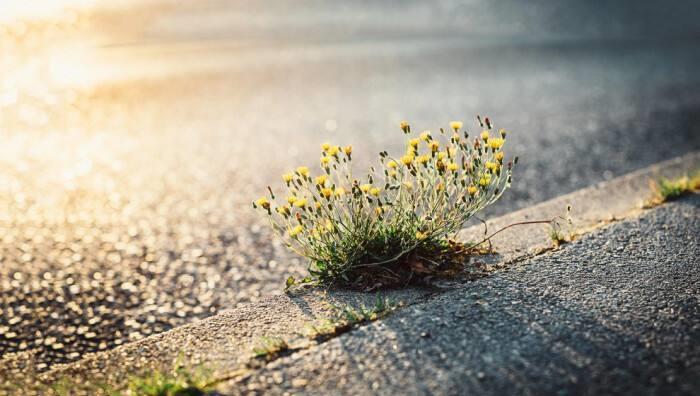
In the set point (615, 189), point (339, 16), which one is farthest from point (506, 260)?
point (339, 16)

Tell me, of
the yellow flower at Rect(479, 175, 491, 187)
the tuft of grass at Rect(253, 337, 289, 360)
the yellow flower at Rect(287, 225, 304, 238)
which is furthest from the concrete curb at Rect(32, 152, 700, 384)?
the yellow flower at Rect(479, 175, 491, 187)

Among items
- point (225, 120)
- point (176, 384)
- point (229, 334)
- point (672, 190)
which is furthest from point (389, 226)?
point (225, 120)

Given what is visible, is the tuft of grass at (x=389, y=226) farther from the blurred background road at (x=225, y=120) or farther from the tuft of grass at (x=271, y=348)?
the blurred background road at (x=225, y=120)

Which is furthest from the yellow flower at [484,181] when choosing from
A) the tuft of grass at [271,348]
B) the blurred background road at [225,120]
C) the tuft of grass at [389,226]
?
the blurred background road at [225,120]

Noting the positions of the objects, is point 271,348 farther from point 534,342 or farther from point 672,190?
point 672,190

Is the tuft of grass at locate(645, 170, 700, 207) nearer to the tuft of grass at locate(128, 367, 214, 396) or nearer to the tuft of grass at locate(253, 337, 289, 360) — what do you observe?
the tuft of grass at locate(253, 337, 289, 360)
